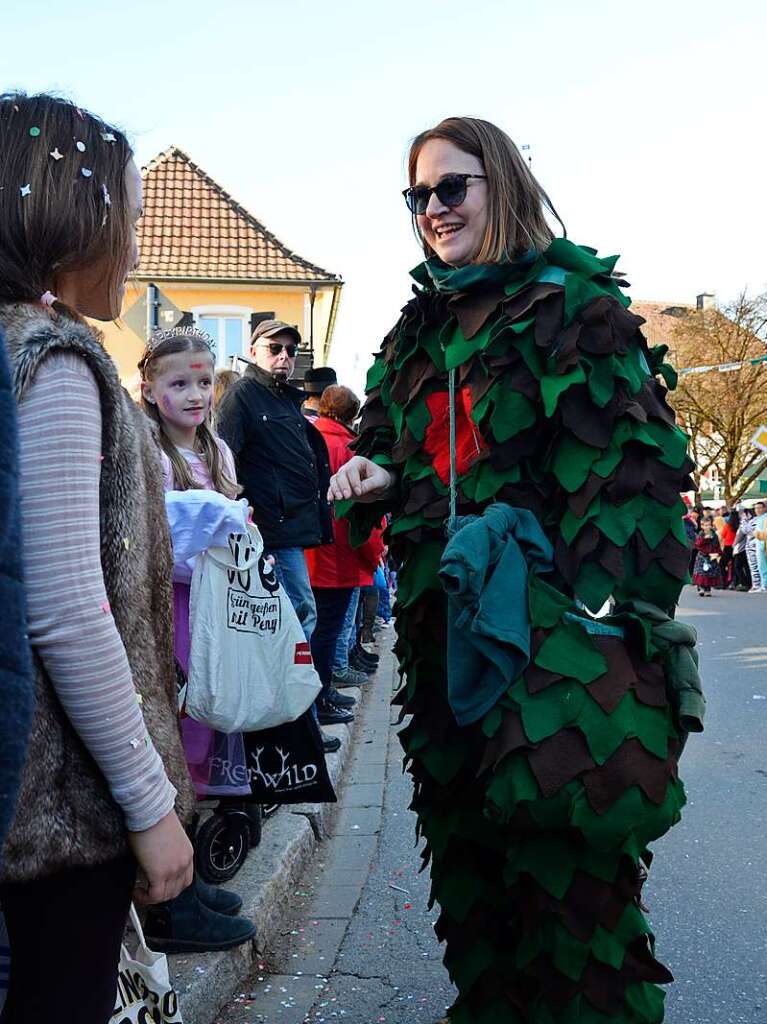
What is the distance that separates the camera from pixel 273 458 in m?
5.27

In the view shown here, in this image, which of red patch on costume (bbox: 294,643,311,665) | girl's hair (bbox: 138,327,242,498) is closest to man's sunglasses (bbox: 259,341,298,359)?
girl's hair (bbox: 138,327,242,498)

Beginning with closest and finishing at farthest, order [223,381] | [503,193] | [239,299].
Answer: [503,193], [223,381], [239,299]

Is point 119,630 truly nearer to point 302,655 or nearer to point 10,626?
point 10,626

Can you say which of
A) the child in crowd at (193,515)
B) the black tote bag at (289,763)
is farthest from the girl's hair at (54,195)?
the black tote bag at (289,763)

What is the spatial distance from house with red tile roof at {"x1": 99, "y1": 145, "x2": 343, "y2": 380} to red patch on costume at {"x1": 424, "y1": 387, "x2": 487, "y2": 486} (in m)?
22.7

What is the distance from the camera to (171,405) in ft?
11.9

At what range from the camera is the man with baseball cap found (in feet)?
17.0

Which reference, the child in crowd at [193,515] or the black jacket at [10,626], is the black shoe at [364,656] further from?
the black jacket at [10,626]

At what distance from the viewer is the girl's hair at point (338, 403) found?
689 cm

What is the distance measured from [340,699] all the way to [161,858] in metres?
5.44

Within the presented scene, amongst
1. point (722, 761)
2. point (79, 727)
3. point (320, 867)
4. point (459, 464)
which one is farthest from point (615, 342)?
point (722, 761)

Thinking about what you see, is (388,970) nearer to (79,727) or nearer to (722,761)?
(79,727)

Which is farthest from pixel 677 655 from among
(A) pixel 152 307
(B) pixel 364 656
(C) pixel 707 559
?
(C) pixel 707 559

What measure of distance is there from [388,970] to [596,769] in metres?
1.54
